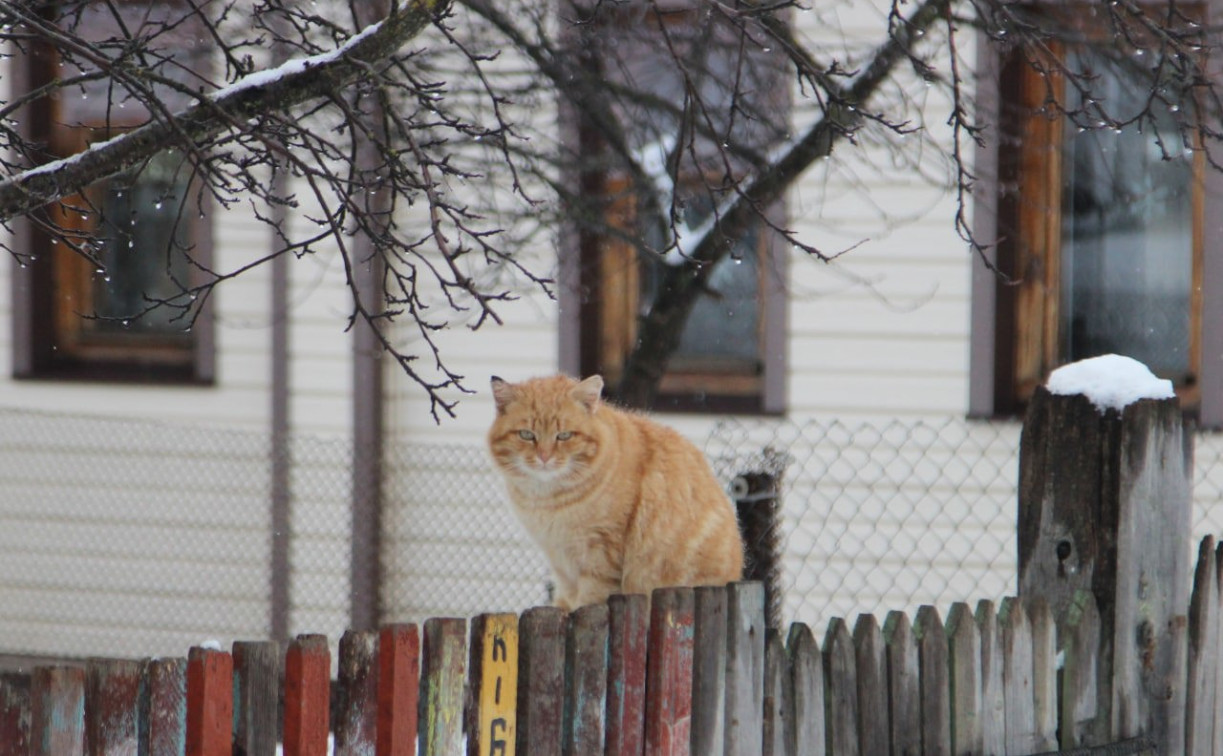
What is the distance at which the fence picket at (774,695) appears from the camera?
2.85 metres

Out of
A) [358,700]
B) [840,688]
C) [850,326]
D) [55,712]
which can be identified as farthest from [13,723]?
[850,326]

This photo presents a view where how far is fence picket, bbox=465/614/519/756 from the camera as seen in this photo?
251 cm

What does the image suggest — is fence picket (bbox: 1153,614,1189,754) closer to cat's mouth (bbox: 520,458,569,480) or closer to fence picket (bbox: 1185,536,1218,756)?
fence picket (bbox: 1185,536,1218,756)

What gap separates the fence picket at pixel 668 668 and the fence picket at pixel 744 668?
4.1 inches

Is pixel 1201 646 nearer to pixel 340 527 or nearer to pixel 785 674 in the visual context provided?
pixel 785 674

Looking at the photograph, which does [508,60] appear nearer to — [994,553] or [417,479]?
[417,479]

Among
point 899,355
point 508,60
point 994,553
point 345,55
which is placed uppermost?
point 508,60

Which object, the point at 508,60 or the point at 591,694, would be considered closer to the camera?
the point at 591,694

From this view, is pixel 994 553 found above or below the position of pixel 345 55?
below

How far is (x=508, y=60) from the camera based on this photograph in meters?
7.09

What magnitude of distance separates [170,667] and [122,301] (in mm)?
6613

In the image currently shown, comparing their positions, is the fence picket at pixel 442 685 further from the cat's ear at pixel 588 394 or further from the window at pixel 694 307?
the window at pixel 694 307

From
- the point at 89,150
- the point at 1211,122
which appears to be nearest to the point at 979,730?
the point at 89,150

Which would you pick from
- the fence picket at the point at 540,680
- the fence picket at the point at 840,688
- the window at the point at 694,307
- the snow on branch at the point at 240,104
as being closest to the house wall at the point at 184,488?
the window at the point at 694,307
